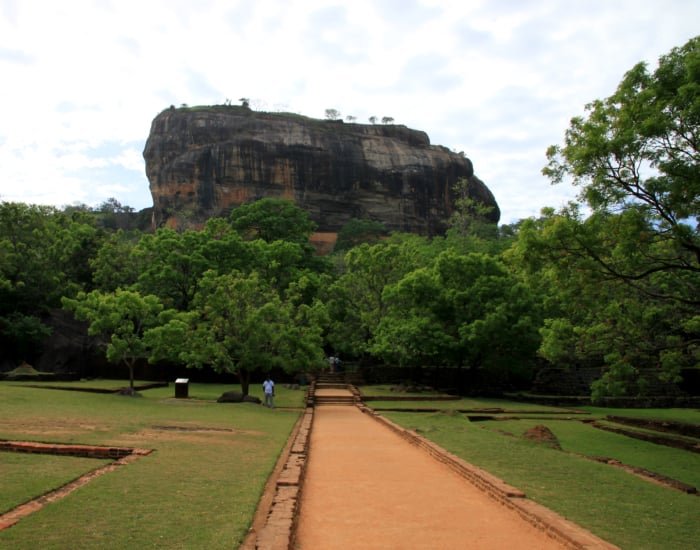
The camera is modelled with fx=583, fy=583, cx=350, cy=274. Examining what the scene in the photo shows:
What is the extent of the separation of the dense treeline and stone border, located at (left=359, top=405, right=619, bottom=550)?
241 inches

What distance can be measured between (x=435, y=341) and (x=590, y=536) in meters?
23.8

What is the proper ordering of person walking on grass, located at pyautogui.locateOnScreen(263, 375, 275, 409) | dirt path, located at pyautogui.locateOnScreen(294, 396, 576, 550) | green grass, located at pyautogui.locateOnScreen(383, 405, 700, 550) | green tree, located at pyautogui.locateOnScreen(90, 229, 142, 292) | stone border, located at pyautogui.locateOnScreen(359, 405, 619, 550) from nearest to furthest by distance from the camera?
1. stone border, located at pyautogui.locateOnScreen(359, 405, 619, 550)
2. dirt path, located at pyautogui.locateOnScreen(294, 396, 576, 550)
3. green grass, located at pyautogui.locateOnScreen(383, 405, 700, 550)
4. person walking on grass, located at pyautogui.locateOnScreen(263, 375, 275, 409)
5. green tree, located at pyautogui.locateOnScreen(90, 229, 142, 292)

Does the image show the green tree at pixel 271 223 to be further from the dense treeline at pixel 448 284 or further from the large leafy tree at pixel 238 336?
the large leafy tree at pixel 238 336

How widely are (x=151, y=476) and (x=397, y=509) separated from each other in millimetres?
3469

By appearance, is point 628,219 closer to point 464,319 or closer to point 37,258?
point 464,319

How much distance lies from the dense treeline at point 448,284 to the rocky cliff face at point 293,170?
17768mm

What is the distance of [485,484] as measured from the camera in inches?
342

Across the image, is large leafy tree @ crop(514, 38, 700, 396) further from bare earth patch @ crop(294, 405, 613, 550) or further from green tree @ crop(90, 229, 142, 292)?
green tree @ crop(90, 229, 142, 292)

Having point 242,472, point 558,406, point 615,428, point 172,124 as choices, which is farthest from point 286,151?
point 242,472

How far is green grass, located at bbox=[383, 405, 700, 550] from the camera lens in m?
6.79

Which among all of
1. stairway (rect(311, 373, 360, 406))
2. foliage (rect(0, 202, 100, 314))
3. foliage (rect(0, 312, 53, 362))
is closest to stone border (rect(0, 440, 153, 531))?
stairway (rect(311, 373, 360, 406))

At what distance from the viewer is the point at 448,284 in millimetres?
32344

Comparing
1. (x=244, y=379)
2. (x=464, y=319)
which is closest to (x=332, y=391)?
(x=244, y=379)

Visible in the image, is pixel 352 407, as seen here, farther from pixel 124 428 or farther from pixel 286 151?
pixel 286 151
